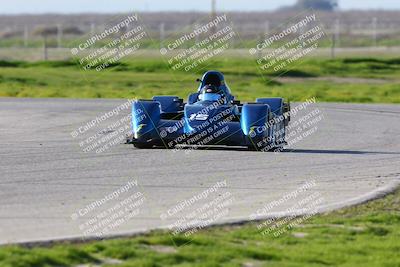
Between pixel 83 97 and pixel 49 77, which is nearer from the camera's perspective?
pixel 83 97

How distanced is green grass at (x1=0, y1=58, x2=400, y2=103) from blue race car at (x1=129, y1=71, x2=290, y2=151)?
13376 mm

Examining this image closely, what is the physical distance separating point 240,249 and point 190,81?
33.1m

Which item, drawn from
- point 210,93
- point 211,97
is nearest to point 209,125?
point 211,97

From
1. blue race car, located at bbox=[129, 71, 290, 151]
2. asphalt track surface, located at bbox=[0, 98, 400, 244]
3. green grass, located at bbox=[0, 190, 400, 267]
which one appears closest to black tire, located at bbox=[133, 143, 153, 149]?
blue race car, located at bbox=[129, 71, 290, 151]

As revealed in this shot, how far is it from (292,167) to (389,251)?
6.20 meters

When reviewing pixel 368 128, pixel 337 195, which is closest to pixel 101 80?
pixel 368 128

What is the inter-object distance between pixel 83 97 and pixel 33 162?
20.1m

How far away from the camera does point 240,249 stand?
9648 millimetres

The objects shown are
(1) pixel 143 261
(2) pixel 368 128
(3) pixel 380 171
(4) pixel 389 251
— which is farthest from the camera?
(2) pixel 368 128

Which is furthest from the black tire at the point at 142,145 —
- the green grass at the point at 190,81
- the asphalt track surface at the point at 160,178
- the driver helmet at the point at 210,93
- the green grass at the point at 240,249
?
the green grass at the point at 190,81

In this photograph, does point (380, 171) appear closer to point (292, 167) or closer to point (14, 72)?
point (292, 167)

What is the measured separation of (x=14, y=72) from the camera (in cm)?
4628

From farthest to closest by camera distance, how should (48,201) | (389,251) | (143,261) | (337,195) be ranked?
(337,195), (48,201), (389,251), (143,261)

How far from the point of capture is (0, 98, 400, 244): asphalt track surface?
1119cm
